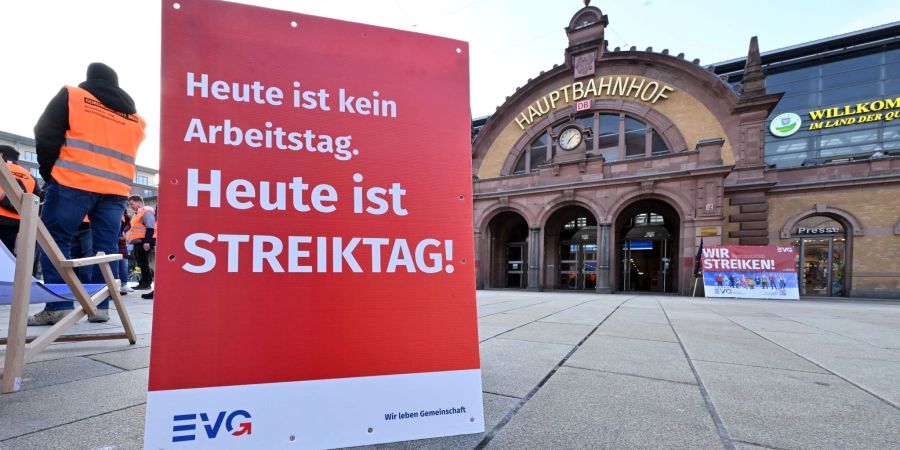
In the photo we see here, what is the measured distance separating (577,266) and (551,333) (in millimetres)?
15877

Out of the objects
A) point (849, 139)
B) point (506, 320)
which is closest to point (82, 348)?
point (506, 320)

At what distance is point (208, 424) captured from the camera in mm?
1183

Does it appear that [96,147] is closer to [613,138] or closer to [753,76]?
[613,138]

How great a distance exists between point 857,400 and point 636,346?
4.37 feet

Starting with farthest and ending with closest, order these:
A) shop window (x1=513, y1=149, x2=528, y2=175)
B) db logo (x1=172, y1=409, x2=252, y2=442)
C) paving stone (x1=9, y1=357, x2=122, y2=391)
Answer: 1. shop window (x1=513, y1=149, x2=528, y2=175)
2. paving stone (x1=9, y1=357, x2=122, y2=391)
3. db logo (x1=172, y1=409, x2=252, y2=442)

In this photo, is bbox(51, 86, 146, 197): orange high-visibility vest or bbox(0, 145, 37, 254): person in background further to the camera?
bbox(0, 145, 37, 254): person in background

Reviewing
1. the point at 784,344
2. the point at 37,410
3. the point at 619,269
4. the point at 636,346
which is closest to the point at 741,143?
the point at 619,269

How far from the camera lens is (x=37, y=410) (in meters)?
1.51

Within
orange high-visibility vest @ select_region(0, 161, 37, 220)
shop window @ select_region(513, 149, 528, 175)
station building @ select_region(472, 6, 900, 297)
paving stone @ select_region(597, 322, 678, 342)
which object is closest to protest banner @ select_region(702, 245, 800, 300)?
station building @ select_region(472, 6, 900, 297)

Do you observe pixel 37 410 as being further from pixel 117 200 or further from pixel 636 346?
pixel 636 346

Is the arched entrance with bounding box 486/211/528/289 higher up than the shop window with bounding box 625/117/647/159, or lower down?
lower down

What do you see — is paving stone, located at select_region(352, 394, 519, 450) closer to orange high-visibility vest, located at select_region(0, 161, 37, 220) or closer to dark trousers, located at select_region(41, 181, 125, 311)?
dark trousers, located at select_region(41, 181, 125, 311)

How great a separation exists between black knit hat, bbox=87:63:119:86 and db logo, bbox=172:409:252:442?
3515 mm

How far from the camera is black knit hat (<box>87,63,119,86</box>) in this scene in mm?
3207
